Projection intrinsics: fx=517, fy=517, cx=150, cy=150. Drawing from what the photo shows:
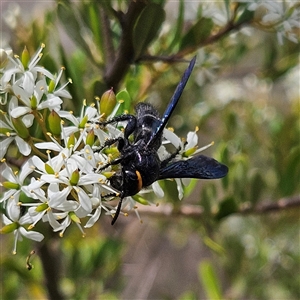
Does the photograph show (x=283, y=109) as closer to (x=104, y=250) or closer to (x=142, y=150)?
(x=104, y=250)

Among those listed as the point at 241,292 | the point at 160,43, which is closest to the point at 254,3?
the point at 160,43

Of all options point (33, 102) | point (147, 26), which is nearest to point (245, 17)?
point (147, 26)

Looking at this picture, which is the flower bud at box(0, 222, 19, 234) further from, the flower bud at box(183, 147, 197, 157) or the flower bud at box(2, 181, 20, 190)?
the flower bud at box(183, 147, 197, 157)

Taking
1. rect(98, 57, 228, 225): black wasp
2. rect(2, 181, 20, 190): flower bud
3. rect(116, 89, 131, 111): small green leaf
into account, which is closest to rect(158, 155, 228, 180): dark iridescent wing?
rect(98, 57, 228, 225): black wasp

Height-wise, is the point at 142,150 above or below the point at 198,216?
above

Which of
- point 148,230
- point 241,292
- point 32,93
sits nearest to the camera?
point 32,93

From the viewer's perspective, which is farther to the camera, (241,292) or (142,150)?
(241,292)

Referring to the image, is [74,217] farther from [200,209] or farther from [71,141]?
[200,209]
